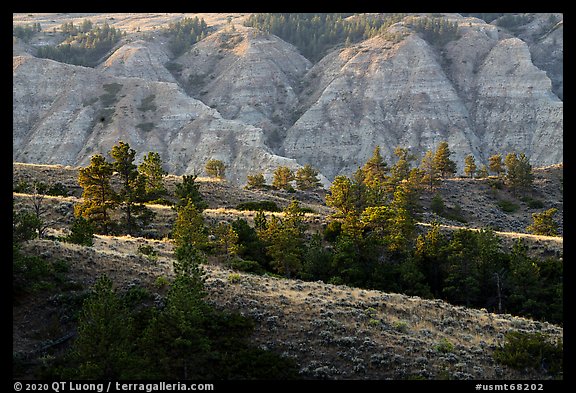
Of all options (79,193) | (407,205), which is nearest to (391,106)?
(407,205)

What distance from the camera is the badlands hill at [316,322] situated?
25422 millimetres

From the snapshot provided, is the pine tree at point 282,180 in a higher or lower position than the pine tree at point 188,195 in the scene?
lower

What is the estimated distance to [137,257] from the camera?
35.5m

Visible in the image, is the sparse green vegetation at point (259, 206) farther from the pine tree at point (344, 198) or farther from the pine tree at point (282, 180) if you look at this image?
the pine tree at point (282, 180)

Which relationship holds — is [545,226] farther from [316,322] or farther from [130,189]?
[316,322]

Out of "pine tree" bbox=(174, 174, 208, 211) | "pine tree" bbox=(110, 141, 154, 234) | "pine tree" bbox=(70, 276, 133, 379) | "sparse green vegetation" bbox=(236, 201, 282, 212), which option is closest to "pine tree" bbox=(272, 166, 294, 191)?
"sparse green vegetation" bbox=(236, 201, 282, 212)

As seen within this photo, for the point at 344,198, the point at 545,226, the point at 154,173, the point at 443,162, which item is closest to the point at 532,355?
the point at 344,198

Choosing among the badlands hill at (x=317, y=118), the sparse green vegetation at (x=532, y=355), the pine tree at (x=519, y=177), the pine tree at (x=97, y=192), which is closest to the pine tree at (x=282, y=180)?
the pine tree at (x=519, y=177)

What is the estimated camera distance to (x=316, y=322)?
28.7m

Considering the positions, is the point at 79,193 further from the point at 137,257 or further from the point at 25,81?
the point at 25,81

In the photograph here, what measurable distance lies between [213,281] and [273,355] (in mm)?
8189

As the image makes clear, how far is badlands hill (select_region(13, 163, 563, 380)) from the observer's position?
1001 inches

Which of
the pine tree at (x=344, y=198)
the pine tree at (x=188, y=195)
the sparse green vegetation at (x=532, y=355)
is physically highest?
the pine tree at (x=188, y=195)

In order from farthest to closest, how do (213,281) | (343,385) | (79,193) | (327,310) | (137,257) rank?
(79,193)
(137,257)
(213,281)
(327,310)
(343,385)
